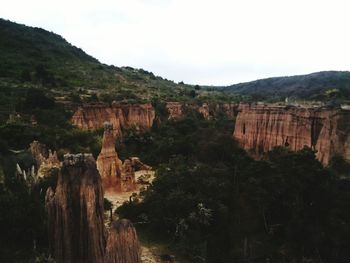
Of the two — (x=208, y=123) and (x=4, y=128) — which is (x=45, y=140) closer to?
(x=4, y=128)

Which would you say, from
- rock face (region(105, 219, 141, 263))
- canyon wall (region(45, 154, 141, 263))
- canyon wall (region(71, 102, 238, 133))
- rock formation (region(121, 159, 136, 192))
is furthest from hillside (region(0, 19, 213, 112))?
rock face (region(105, 219, 141, 263))

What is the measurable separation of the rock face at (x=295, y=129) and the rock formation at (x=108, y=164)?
15.8 metres

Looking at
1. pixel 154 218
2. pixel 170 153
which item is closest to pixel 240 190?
pixel 154 218

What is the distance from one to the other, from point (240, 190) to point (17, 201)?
11.6 m

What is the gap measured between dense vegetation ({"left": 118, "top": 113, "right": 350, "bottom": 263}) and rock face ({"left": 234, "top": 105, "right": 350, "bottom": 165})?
7.11m

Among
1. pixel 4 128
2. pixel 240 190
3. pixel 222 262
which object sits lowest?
pixel 222 262

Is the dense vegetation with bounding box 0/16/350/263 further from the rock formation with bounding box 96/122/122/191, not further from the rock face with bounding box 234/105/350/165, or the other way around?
the rock formation with bounding box 96/122/122/191

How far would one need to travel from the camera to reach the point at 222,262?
17.8 metres

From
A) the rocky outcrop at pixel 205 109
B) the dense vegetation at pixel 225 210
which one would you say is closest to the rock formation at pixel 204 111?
the rocky outcrop at pixel 205 109

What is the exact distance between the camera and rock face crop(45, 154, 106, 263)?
1141 centimetres

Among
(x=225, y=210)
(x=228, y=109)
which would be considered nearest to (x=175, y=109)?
(x=228, y=109)

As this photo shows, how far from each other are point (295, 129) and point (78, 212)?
94.5ft

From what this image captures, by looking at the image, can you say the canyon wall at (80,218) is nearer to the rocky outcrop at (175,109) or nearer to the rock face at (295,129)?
the rock face at (295,129)

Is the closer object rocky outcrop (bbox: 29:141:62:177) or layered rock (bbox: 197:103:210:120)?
rocky outcrop (bbox: 29:141:62:177)
